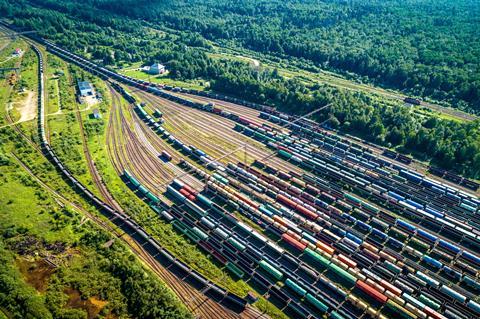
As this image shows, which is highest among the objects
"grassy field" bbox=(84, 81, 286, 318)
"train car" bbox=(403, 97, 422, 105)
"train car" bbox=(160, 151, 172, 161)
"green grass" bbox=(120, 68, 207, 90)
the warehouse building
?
the warehouse building

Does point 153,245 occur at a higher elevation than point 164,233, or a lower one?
higher

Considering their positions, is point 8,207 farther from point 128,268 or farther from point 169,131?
point 169,131

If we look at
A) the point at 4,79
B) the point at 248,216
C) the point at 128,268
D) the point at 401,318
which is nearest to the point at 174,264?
the point at 128,268

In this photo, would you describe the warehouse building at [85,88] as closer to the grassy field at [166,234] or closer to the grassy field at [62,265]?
the grassy field at [166,234]

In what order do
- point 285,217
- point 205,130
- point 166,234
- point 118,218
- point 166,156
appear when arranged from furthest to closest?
point 205,130, point 166,156, point 285,217, point 118,218, point 166,234

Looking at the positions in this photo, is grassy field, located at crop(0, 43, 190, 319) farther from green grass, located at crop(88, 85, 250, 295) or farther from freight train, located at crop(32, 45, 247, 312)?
green grass, located at crop(88, 85, 250, 295)

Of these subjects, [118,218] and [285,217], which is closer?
[118,218]

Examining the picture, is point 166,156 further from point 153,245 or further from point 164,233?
point 153,245

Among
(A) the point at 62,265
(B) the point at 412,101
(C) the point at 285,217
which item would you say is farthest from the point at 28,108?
(B) the point at 412,101

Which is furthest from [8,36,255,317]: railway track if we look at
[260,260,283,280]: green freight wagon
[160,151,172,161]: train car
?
[160,151,172,161]: train car
